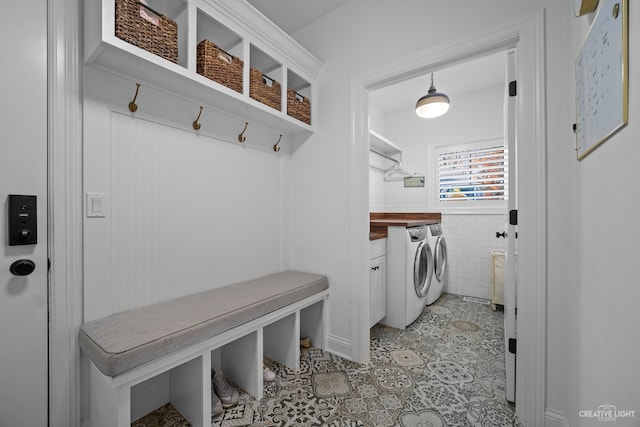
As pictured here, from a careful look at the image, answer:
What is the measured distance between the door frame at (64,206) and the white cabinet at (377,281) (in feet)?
6.18

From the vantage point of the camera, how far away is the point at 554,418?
4.19 feet

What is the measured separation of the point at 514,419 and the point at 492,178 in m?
2.78

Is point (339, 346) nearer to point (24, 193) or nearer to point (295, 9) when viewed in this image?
point (24, 193)

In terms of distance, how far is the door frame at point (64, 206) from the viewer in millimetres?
1154

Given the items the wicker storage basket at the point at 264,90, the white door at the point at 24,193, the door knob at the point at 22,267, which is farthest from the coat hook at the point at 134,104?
the door knob at the point at 22,267

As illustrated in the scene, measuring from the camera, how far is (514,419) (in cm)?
138

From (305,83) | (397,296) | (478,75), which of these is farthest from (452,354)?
(478,75)

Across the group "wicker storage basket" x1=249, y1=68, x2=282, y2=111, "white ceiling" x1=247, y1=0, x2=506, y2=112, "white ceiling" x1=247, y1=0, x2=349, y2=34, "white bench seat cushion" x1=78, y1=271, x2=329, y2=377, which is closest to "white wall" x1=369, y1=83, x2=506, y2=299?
"white ceiling" x1=247, y1=0, x2=506, y2=112

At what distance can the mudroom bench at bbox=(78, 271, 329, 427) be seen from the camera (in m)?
1.02

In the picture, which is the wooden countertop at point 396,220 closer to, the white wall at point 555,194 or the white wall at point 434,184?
the white wall at point 434,184

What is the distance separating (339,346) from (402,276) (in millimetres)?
877

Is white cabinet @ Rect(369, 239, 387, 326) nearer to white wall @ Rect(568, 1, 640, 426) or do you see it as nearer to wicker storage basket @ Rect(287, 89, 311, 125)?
wicker storage basket @ Rect(287, 89, 311, 125)

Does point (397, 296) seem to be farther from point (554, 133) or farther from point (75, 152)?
point (75, 152)

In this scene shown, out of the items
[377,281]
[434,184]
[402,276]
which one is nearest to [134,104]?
[377,281]
